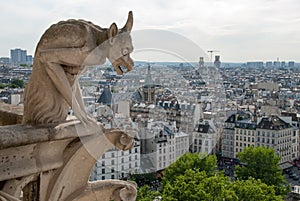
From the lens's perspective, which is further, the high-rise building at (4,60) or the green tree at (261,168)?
the high-rise building at (4,60)

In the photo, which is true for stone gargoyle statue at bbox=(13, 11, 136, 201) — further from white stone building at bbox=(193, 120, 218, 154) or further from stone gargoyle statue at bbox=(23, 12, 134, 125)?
white stone building at bbox=(193, 120, 218, 154)

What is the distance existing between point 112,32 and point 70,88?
18.8 inches

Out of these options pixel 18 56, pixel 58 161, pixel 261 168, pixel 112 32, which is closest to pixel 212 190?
pixel 261 168

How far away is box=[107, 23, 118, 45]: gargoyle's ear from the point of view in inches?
127

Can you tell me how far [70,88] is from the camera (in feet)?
11.0

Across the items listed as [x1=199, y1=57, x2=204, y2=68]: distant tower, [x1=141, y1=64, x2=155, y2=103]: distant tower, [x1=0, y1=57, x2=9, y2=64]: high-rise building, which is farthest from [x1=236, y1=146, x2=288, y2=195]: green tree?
[x1=0, y1=57, x2=9, y2=64]: high-rise building

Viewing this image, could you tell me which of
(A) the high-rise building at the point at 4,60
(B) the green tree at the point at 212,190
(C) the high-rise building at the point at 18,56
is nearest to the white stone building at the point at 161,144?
(B) the green tree at the point at 212,190

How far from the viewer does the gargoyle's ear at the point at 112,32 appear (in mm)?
3230

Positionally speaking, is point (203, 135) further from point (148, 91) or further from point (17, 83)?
point (17, 83)

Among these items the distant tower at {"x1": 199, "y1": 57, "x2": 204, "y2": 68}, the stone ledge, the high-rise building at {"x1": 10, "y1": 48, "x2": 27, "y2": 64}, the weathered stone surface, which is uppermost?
the high-rise building at {"x1": 10, "y1": 48, "x2": 27, "y2": 64}

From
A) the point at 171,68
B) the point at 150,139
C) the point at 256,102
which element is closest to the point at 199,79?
the point at 171,68

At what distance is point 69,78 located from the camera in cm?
341

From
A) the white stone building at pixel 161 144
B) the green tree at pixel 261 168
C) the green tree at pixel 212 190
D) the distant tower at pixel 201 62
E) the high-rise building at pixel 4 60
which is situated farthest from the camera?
the high-rise building at pixel 4 60

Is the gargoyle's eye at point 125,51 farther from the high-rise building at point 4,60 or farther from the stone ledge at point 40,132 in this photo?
the high-rise building at point 4,60
